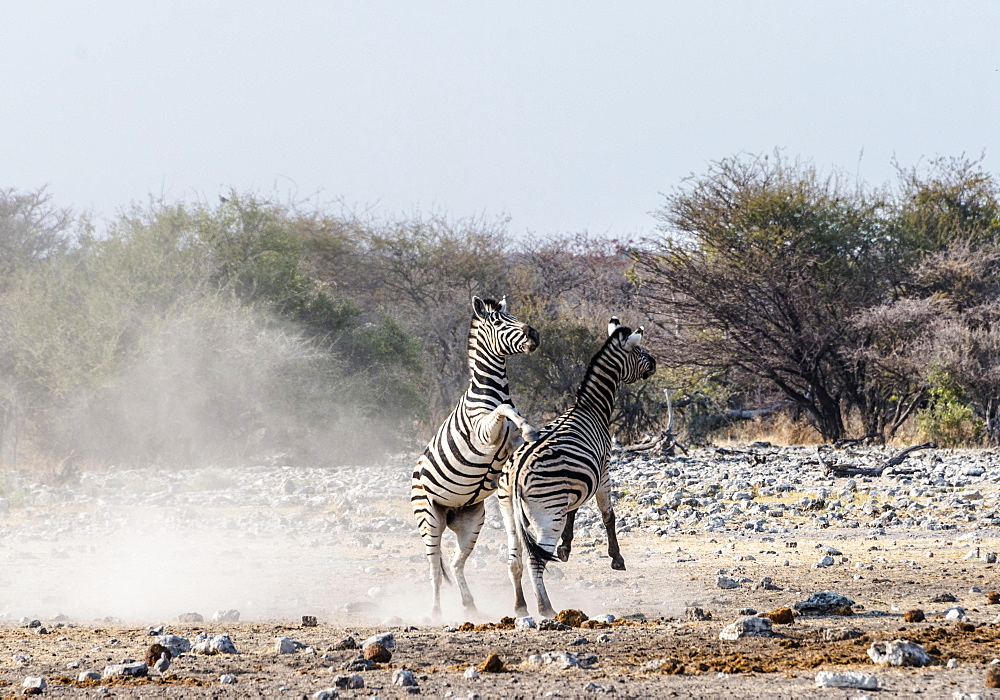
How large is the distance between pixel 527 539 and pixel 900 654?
265 centimetres

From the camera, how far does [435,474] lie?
25.2 ft

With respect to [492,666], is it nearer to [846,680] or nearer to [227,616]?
[846,680]

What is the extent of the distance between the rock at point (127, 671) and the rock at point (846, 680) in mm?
3045

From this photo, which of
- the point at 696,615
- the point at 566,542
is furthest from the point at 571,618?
the point at 566,542

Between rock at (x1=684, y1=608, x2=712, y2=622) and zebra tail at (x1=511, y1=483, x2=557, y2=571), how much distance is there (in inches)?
35.2

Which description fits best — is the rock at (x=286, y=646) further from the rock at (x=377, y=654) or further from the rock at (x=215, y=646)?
the rock at (x=377, y=654)

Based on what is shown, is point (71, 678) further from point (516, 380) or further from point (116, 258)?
point (516, 380)

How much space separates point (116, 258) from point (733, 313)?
1406 cm

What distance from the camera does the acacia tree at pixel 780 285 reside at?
26906 millimetres

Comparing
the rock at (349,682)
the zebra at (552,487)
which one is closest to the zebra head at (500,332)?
the zebra at (552,487)

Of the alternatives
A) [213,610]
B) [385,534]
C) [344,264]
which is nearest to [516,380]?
[344,264]

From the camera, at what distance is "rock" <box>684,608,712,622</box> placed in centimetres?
697

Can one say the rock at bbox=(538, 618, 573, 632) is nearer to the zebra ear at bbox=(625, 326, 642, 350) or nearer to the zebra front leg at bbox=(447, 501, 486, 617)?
the zebra front leg at bbox=(447, 501, 486, 617)

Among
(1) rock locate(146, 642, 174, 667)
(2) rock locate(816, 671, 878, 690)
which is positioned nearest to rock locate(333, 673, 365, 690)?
(1) rock locate(146, 642, 174, 667)
